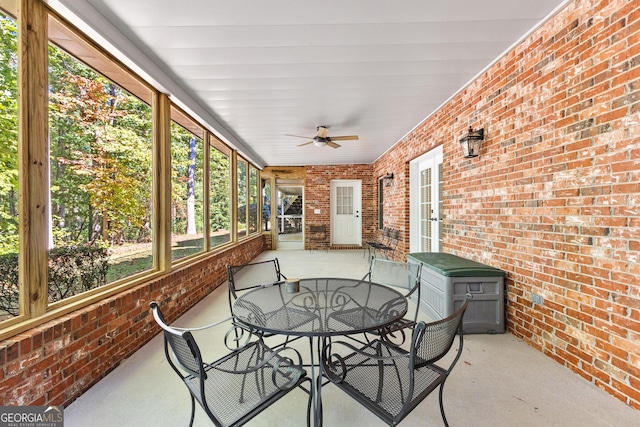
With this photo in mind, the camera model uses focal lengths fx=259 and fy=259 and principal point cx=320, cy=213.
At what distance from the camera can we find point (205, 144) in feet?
13.0

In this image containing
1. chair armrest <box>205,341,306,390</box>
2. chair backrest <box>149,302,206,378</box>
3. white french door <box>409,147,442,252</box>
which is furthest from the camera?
white french door <box>409,147,442,252</box>

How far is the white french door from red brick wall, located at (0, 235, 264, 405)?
3.82 m

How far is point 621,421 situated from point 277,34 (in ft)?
11.1

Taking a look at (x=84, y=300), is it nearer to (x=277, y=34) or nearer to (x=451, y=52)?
(x=277, y=34)

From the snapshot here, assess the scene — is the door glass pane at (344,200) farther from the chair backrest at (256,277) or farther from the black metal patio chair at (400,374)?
the black metal patio chair at (400,374)

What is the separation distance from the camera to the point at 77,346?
1687 mm

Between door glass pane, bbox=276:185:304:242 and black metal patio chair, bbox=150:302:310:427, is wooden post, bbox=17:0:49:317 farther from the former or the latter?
door glass pane, bbox=276:185:304:242

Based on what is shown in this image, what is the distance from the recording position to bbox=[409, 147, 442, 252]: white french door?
13.5 ft

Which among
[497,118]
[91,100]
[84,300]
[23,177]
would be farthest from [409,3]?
[84,300]

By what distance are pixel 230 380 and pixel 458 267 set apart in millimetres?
2181

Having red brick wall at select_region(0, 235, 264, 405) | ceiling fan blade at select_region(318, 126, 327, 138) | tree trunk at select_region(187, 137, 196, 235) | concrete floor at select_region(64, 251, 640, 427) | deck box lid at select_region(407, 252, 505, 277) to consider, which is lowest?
concrete floor at select_region(64, 251, 640, 427)

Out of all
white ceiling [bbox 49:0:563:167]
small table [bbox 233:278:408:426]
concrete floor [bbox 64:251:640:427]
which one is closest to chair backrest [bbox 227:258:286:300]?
small table [bbox 233:278:408:426]

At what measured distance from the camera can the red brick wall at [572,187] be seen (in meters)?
1.56
